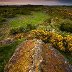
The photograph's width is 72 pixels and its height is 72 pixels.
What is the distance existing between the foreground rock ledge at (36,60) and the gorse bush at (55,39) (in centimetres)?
247

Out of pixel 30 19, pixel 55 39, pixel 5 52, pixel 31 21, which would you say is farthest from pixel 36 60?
pixel 30 19

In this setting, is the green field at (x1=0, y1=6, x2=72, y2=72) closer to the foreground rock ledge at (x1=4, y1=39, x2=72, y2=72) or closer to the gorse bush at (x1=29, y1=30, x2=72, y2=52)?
the gorse bush at (x1=29, y1=30, x2=72, y2=52)

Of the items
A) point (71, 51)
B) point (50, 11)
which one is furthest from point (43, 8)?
point (71, 51)

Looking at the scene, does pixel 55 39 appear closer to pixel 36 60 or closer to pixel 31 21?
pixel 36 60

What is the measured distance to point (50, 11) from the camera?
21016 mm

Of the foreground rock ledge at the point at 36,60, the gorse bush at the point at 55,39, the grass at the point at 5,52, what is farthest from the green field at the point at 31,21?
the foreground rock ledge at the point at 36,60

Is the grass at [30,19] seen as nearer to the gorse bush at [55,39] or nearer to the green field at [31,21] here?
the green field at [31,21]

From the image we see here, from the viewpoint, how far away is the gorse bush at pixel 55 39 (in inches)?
452

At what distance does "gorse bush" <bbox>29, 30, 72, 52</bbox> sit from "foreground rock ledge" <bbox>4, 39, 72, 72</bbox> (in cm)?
247

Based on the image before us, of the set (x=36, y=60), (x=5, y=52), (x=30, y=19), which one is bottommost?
(x=30, y=19)

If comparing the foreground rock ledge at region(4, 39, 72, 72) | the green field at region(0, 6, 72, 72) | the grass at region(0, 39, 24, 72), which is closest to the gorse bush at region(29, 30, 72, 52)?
the green field at region(0, 6, 72, 72)

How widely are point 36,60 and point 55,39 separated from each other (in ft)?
13.6

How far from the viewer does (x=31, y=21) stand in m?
17.6

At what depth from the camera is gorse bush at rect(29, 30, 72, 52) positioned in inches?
452
